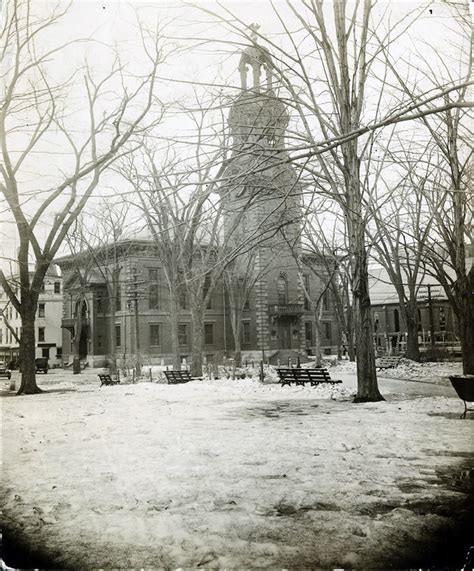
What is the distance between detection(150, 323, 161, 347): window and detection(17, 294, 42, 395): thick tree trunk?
24921 mm

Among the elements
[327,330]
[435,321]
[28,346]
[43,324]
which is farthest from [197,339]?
[327,330]

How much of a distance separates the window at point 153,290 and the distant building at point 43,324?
1456 centimetres

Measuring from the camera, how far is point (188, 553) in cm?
332

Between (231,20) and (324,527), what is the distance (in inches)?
266

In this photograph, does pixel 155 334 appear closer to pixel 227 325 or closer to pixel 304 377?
pixel 227 325

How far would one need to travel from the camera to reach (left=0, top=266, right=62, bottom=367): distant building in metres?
6.88

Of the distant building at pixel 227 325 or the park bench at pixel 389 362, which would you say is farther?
the distant building at pixel 227 325

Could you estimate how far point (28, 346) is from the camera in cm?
730

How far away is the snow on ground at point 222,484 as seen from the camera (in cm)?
341

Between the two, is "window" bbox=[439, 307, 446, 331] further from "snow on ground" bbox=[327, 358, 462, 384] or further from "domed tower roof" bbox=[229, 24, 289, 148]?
"domed tower roof" bbox=[229, 24, 289, 148]

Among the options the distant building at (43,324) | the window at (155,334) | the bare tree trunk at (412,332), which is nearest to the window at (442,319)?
the bare tree trunk at (412,332)

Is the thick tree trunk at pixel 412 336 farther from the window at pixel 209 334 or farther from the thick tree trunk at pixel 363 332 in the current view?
the window at pixel 209 334

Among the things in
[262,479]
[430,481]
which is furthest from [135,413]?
[430,481]

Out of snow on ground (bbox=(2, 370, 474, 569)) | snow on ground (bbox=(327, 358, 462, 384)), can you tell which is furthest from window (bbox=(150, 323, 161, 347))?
snow on ground (bbox=(2, 370, 474, 569))
